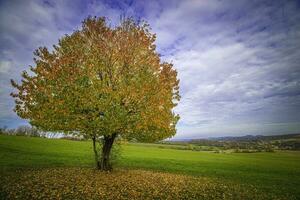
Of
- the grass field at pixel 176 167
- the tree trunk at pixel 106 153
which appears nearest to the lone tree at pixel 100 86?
the tree trunk at pixel 106 153

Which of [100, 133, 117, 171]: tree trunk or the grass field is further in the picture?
the grass field

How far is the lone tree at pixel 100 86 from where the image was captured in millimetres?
21203

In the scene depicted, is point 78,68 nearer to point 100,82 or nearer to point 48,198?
point 100,82

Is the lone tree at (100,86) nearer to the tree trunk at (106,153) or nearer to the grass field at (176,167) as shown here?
the tree trunk at (106,153)

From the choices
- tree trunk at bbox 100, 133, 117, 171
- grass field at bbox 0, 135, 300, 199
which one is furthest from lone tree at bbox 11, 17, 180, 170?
grass field at bbox 0, 135, 300, 199

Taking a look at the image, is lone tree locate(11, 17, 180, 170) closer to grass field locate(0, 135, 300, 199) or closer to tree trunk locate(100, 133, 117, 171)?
tree trunk locate(100, 133, 117, 171)

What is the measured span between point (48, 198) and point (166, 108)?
45.8 feet

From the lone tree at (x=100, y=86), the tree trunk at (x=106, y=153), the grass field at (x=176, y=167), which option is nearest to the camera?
the lone tree at (x=100, y=86)

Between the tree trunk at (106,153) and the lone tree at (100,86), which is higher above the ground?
the lone tree at (100,86)

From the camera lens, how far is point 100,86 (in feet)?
70.1

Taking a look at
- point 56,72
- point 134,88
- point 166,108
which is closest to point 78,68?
point 56,72

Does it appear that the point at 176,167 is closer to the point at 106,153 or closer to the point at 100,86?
the point at 106,153

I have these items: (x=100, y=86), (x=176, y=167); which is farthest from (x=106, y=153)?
(x=176, y=167)

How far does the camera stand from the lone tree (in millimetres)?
21203
